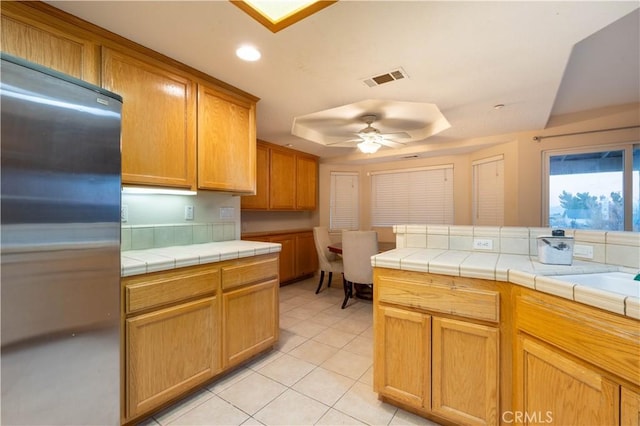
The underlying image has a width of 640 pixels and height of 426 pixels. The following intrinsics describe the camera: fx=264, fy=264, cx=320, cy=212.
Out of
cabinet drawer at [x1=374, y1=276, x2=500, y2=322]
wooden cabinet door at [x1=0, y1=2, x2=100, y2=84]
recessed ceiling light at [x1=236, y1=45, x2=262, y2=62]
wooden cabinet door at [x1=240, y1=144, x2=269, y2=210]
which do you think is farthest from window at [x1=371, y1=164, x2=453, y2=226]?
wooden cabinet door at [x1=0, y1=2, x2=100, y2=84]

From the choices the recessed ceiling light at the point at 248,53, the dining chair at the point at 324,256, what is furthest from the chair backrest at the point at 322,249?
the recessed ceiling light at the point at 248,53

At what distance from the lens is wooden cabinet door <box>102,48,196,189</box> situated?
5.34ft

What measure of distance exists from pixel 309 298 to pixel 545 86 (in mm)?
3367

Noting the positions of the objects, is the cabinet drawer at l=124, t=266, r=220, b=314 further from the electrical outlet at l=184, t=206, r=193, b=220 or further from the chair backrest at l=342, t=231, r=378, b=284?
the chair backrest at l=342, t=231, r=378, b=284

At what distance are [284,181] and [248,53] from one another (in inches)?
105

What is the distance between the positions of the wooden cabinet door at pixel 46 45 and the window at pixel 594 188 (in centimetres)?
454

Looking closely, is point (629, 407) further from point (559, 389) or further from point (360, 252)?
point (360, 252)

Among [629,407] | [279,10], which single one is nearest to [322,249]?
[279,10]

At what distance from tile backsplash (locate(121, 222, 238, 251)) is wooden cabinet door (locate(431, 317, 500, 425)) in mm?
1921

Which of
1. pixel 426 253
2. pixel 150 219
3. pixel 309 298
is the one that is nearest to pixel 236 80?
pixel 150 219

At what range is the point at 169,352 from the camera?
61.1 inches

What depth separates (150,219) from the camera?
2.03 metres

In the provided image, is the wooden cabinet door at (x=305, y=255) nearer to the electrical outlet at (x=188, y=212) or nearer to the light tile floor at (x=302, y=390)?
the light tile floor at (x=302, y=390)

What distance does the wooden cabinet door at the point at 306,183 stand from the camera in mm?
4629
